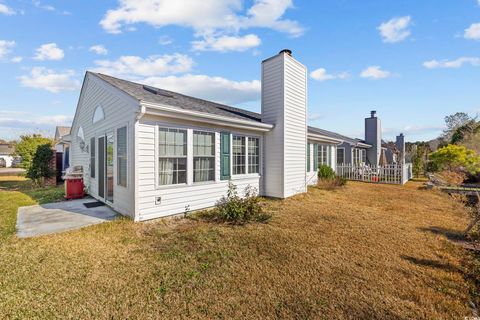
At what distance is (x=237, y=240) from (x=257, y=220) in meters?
1.55

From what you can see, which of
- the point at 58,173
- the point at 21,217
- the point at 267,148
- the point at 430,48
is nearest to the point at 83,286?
the point at 21,217

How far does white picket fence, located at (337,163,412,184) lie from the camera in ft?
44.9

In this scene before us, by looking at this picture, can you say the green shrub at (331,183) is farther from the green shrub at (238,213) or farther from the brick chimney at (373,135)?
the brick chimney at (373,135)

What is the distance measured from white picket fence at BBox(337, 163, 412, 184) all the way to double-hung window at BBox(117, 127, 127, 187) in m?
13.8

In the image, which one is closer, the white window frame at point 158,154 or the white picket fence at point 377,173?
the white window frame at point 158,154

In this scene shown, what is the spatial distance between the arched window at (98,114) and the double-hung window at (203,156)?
144 inches

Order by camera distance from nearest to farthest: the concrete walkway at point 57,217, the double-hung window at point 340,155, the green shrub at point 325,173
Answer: the concrete walkway at point 57,217 < the green shrub at point 325,173 < the double-hung window at point 340,155

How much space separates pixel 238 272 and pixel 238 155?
5078 mm

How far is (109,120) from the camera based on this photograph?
273 inches

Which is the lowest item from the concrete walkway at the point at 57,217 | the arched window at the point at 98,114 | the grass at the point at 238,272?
the grass at the point at 238,272

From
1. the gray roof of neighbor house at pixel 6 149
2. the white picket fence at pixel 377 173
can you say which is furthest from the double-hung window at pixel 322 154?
the gray roof of neighbor house at pixel 6 149

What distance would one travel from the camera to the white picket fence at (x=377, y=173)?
539 inches

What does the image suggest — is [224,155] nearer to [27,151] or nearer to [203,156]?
[203,156]

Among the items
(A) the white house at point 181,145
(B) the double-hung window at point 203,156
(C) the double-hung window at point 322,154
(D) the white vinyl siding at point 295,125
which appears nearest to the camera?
(A) the white house at point 181,145
